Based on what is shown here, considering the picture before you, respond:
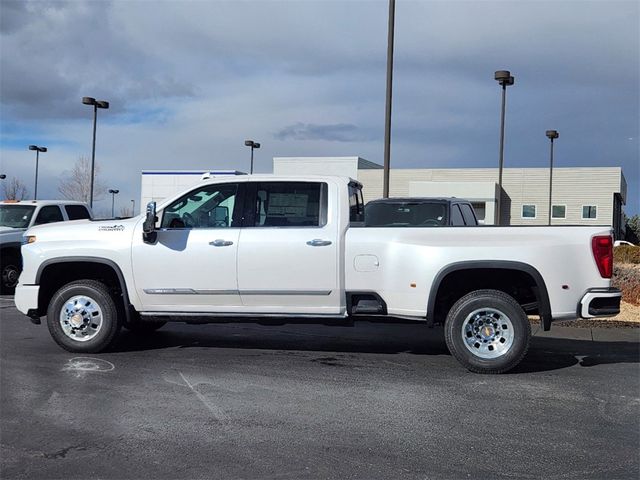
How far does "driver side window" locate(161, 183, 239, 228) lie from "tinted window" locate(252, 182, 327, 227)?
32 centimetres

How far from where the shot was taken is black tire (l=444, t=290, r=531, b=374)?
7.02m

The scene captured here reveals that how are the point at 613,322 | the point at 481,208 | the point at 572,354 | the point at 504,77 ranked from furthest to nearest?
A: the point at 481,208 < the point at 504,77 < the point at 613,322 < the point at 572,354

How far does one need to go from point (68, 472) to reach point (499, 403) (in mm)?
3556

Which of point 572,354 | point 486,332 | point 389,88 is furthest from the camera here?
point 389,88

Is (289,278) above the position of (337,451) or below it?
above

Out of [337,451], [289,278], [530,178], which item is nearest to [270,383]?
[289,278]

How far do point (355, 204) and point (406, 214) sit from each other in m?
3.65

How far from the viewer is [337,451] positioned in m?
4.76

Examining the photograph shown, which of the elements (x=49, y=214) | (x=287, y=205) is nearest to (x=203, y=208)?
(x=287, y=205)

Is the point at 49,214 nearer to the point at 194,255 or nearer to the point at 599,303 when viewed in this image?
the point at 194,255

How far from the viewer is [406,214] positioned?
11.6 metres

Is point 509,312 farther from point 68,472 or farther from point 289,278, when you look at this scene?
point 68,472

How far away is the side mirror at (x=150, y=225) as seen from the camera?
7485mm

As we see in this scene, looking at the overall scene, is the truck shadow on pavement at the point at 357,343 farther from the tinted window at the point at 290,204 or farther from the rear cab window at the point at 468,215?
the rear cab window at the point at 468,215
